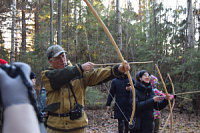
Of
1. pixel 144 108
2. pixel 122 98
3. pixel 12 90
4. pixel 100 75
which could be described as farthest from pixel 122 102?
pixel 12 90

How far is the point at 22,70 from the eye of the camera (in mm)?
871

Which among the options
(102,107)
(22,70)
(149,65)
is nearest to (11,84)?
(22,70)

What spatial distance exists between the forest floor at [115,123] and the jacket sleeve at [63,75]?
4.84m

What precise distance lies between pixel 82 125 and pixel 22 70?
169 centimetres

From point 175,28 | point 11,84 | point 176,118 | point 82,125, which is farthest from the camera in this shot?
point 175,28

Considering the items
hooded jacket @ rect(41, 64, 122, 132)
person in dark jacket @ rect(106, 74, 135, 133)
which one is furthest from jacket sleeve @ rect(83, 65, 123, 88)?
person in dark jacket @ rect(106, 74, 135, 133)

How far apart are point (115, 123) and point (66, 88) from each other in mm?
5889

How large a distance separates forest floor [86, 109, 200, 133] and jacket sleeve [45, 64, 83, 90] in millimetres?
4844

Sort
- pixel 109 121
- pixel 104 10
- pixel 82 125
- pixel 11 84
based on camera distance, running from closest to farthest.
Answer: pixel 11 84
pixel 82 125
pixel 109 121
pixel 104 10

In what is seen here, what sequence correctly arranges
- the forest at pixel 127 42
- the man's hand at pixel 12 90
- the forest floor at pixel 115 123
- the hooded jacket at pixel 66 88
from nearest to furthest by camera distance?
the man's hand at pixel 12 90
the hooded jacket at pixel 66 88
the forest floor at pixel 115 123
the forest at pixel 127 42

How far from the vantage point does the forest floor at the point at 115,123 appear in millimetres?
7013

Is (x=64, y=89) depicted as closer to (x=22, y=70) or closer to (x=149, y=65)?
(x=22, y=70)

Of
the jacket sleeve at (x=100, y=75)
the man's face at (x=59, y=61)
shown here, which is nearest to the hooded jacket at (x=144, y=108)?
the jacket sleeve at (x=100, y=75)

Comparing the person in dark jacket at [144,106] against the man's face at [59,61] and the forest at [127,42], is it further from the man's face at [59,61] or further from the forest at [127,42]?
the forest at [127,42]
